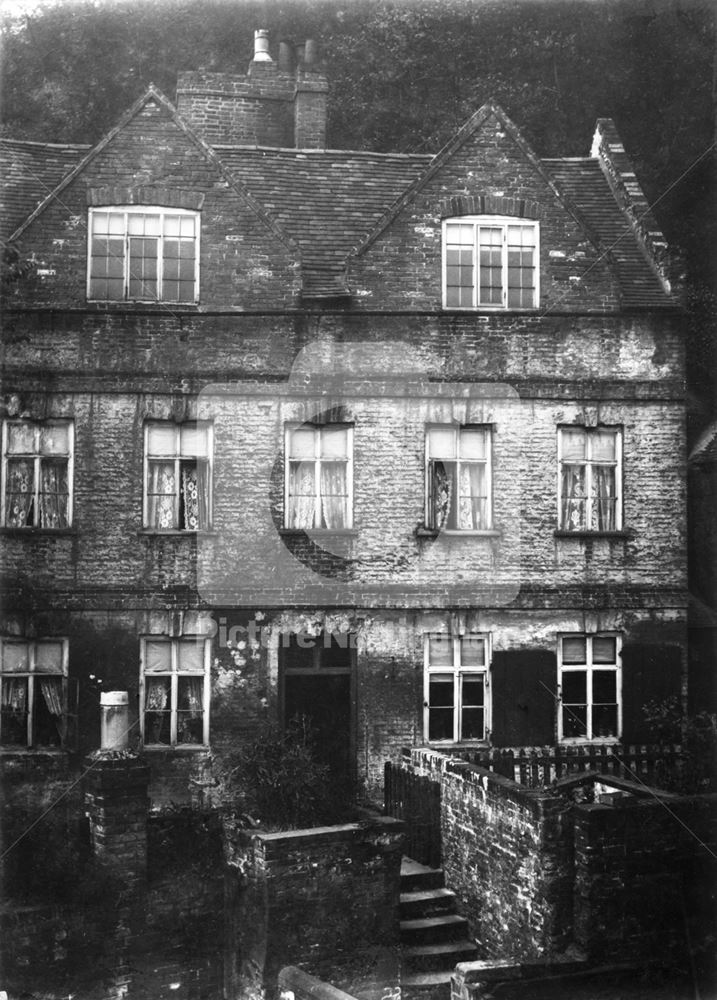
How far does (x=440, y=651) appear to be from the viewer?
58.9ft

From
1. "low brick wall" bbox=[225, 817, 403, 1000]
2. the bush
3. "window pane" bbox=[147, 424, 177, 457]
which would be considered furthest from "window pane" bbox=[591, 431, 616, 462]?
"low brick wall" bbox=[225, 817, 403, 1000]

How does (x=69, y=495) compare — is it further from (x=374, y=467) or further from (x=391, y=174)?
(x=391, y=174)

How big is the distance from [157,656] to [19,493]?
3.48m

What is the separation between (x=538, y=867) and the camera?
11.6 metres

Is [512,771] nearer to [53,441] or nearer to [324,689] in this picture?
[324,689]

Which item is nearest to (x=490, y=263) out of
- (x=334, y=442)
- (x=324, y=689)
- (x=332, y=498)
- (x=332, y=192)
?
(x=332, y=192)

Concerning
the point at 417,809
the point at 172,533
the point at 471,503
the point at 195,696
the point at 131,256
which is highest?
the point at 131,256

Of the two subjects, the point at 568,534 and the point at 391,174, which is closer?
the point at 568,534

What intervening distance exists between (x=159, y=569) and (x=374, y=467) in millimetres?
3913

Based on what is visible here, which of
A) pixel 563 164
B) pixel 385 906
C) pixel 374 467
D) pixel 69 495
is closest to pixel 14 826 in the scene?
pixel 69 495

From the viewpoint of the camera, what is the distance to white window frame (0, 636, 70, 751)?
677 inches

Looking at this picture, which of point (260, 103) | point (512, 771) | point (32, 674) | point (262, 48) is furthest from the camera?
point (262, 48)

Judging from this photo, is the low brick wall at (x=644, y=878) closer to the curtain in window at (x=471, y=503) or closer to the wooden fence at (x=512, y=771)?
the wooden fence at (x=512, y=771)

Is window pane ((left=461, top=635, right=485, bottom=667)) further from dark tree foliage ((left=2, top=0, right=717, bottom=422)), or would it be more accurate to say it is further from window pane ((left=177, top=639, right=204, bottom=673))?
Result: dark tree foliage ((left=2, top=0, right=717, bottom=422))
